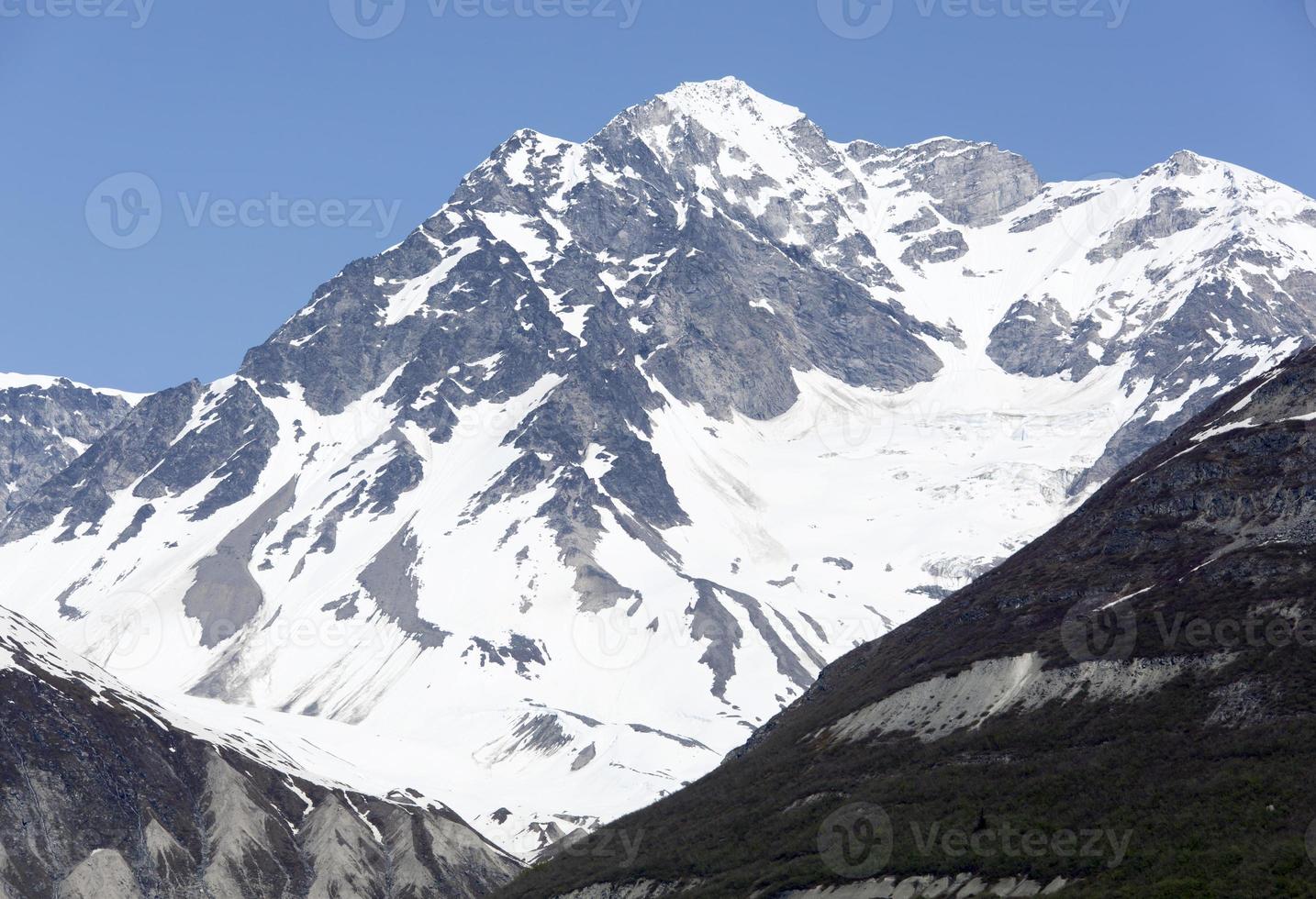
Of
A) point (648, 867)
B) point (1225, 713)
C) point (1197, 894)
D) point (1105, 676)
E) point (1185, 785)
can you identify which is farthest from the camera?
point (648, 867)

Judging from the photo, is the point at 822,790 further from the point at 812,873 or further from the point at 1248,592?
the point at 1248,592

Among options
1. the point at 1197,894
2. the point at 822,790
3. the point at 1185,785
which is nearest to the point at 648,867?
the point at 822,790

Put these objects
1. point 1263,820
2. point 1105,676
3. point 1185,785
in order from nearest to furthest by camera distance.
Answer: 1. point 1263,820
2. point 1185,785
3. point 1105,676

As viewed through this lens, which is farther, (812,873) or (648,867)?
(648,867)

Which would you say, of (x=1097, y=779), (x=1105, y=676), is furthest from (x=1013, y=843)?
(x=1105, y=676)

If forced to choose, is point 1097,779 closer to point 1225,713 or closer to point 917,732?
point 1225,713

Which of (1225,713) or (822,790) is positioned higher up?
(822,790)

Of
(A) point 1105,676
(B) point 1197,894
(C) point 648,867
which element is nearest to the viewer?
(B) point 1197,894

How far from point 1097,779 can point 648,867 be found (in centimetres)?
5896

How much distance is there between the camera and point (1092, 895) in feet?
440

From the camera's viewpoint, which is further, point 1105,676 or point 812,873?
point 1105,676

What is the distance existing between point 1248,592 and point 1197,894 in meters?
61.1

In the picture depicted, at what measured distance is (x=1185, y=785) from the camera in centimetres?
15088

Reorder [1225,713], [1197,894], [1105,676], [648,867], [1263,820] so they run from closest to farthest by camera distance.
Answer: [1197,894], [1263,820], [1225,713], [1105,676], [648,867]
